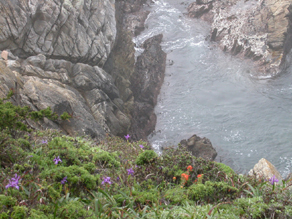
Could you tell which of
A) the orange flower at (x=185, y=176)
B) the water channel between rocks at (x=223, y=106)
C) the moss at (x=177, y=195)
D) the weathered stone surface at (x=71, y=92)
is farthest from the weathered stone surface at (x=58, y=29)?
the moss at (x=177, y=195)

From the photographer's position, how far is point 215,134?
61.5 feet

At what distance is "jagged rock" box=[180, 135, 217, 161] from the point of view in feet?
53.5

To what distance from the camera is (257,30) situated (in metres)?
26.2

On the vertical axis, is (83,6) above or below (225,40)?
above

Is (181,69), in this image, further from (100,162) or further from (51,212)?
(51,212)

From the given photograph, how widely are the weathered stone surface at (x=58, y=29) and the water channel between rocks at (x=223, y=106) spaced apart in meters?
7.13

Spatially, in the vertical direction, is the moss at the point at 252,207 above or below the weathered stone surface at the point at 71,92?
above

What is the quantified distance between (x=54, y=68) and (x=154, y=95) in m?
9.86

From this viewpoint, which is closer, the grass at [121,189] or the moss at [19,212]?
the moss at [19,212]

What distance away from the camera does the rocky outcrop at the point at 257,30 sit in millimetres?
24203

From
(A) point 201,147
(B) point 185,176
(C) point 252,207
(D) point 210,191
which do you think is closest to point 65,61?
(A) point 201,147

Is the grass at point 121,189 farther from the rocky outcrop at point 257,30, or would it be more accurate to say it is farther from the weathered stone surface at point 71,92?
the rocky outcrop at point 257,30

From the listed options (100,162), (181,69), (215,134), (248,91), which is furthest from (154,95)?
(100,162)

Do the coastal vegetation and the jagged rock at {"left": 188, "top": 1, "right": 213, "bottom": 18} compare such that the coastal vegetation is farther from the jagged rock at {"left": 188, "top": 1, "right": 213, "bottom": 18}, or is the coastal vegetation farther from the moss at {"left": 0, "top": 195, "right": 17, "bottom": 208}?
the jagged rock at {"left": 188, "top": 1, "right": 213, "bottom": 18}
